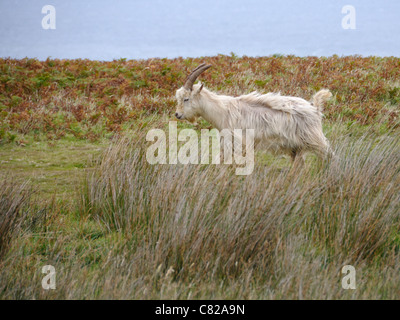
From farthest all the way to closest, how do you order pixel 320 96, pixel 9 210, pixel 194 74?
1. pixel 194 74
2. pixel 320 96
3. pixel 9 210

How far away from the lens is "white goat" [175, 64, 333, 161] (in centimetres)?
758

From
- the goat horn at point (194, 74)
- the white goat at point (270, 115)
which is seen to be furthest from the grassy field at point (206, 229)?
the goat horn at point (194, 74)

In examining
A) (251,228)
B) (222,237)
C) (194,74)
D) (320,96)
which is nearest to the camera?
(222,237)

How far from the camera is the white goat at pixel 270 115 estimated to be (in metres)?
7.58

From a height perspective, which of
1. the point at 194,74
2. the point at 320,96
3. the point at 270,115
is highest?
the point at 194,74

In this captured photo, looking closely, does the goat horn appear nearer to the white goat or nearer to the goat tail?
the white goat

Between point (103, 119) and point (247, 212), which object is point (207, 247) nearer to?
point (247, 212)

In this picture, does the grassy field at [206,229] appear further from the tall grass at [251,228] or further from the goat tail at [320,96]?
the goat tail at [320,96]

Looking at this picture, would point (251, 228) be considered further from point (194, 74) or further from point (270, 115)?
point (194, 74)

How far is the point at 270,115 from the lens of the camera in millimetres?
7770

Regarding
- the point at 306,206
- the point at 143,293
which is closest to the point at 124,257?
the point at 143,293

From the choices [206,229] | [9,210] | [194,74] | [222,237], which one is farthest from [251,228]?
[194,74]
